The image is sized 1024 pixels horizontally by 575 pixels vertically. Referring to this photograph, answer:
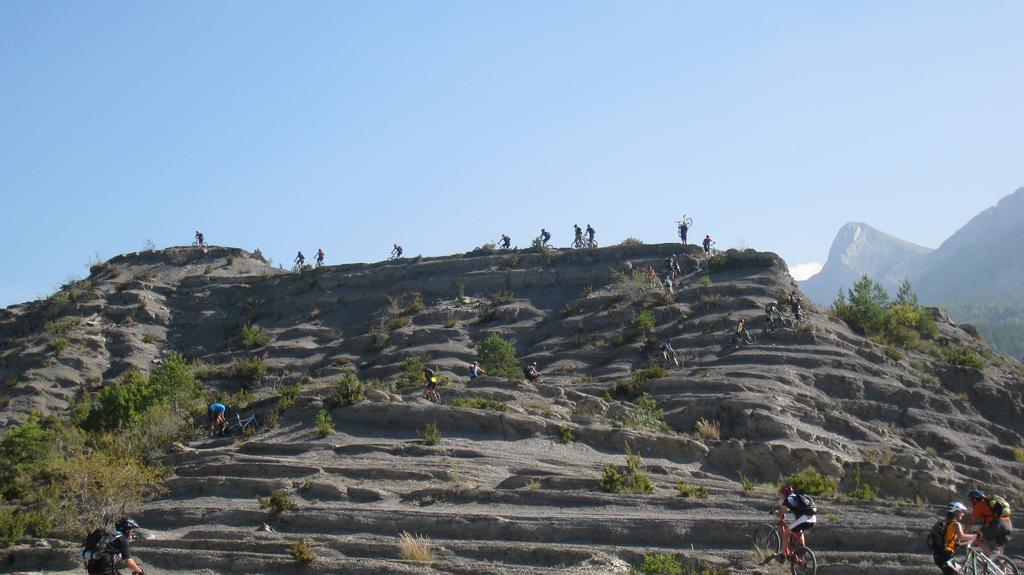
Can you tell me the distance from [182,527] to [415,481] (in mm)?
5832

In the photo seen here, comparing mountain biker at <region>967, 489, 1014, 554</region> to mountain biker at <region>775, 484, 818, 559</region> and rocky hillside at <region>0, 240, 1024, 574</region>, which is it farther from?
mountain biker at <region>775, 484, 818, 559</region>

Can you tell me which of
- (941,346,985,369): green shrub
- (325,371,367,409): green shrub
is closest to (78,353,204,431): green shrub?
(325,371,367,409): green shrub

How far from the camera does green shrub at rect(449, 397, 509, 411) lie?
3039 cm

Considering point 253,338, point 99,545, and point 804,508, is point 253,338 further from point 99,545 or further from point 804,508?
point 804,508

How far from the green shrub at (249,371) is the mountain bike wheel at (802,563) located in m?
35.7

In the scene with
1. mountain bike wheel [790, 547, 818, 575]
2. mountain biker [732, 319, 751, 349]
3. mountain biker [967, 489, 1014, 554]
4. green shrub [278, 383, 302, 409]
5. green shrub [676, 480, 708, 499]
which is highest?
mountain biker [732, 319, 751, 349]

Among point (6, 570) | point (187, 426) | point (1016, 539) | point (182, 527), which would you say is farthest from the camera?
point (187, 426)

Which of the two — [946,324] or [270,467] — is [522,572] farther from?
[946,324]

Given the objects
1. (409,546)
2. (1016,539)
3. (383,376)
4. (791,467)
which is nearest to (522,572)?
(409,546)

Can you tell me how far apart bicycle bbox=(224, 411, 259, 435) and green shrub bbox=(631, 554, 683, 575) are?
56.6 ft

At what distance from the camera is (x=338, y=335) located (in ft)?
177

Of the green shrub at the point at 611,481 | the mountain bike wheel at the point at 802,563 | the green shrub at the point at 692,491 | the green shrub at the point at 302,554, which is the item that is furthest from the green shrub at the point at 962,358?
the green shrub at the point at 302,554

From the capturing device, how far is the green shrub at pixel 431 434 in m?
27.7

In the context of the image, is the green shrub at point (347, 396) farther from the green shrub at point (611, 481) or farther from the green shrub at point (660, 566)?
the green shrub at point (660, 566)
